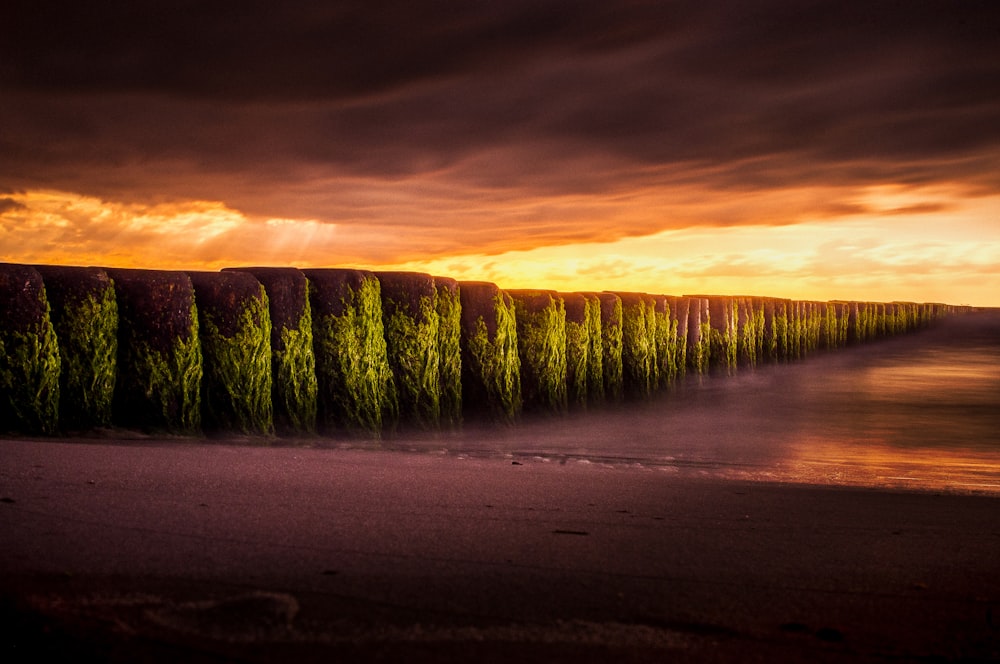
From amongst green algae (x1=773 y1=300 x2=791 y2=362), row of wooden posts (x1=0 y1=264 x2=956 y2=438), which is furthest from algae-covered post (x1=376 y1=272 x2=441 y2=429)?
green algae (x1=773 y1=300 x2=791 y2=362)

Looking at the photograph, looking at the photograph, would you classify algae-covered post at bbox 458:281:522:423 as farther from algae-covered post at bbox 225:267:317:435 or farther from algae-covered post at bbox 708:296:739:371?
algae-covered post at bbox 708:296:739:371

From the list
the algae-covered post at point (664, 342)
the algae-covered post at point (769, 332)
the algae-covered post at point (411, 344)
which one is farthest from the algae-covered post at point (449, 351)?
the algae-covered post at point (769, 332)

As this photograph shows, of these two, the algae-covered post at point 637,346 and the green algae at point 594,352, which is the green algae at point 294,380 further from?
the algae-covered post at point 637,346

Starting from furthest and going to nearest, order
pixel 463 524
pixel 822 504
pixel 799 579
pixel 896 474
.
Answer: pixel 896 474 < pixel 822 504 < pixel 463 524 < pixel 799 579

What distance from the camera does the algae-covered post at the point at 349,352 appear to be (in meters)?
5.70

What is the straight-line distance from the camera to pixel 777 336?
19562mm

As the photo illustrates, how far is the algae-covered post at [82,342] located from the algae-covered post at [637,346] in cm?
598

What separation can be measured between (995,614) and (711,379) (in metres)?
11.9

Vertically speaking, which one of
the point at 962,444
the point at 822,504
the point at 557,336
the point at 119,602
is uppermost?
the point at 557,336

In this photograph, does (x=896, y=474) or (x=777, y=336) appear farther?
(x=777, y=336)

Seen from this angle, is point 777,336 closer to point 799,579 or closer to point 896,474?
point 896,474

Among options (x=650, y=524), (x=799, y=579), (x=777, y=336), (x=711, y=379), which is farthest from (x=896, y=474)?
(x=777, y=336)

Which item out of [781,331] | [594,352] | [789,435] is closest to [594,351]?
[594,352]

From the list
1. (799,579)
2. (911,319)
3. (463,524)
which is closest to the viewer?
(799,579)
